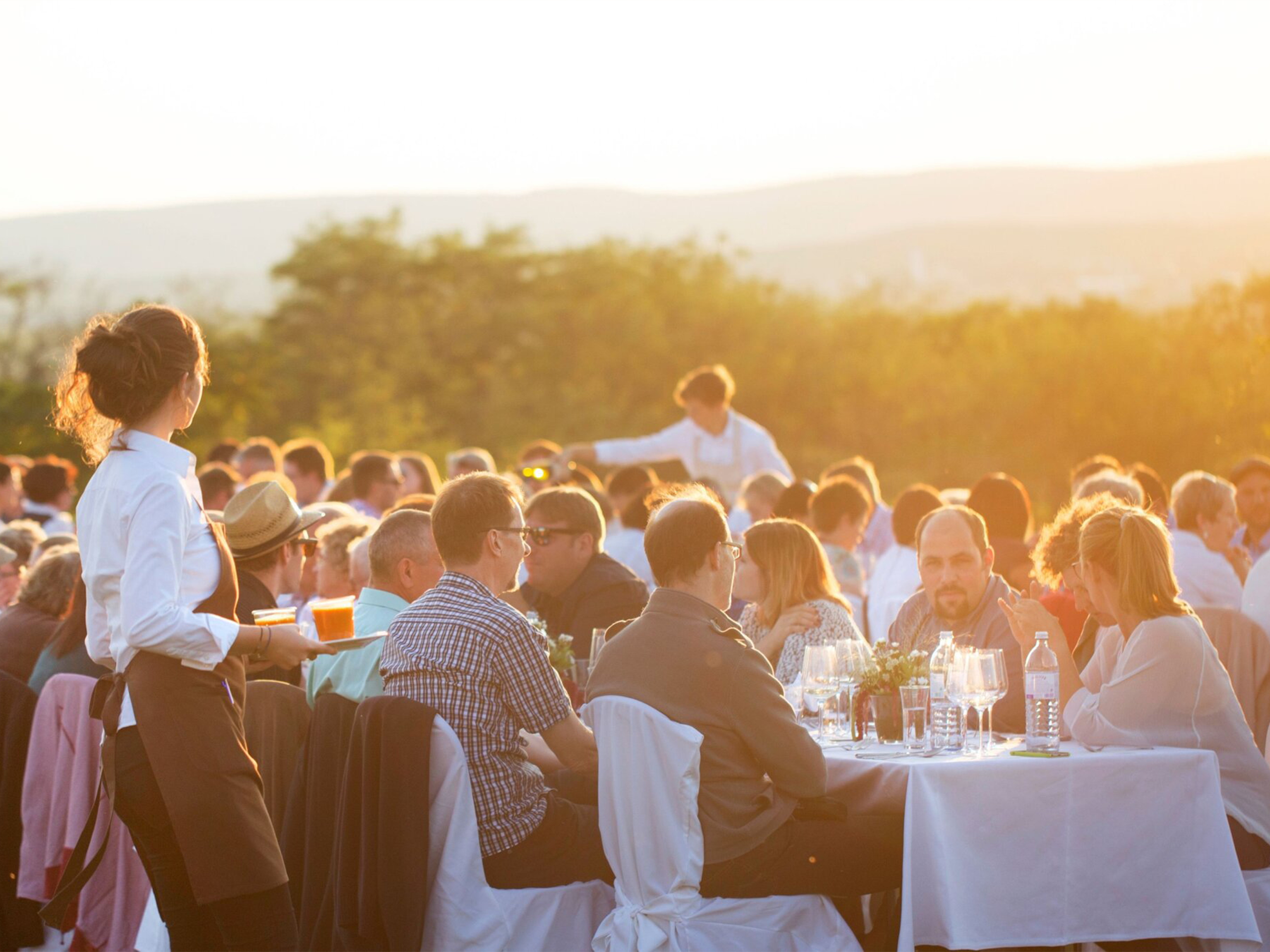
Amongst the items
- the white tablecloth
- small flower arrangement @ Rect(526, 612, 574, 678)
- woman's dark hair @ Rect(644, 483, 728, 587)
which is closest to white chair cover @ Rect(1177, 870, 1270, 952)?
the white tablecloth

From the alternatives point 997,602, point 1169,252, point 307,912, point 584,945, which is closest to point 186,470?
point 307,912

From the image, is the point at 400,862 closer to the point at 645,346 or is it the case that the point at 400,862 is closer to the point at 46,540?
the point at 46,540

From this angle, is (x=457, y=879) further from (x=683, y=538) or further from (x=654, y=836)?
(x=683, y=538)

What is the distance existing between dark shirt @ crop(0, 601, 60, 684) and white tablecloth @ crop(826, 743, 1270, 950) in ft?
10.4

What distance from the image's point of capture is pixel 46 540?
625 cm

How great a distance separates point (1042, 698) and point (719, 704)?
90 cm

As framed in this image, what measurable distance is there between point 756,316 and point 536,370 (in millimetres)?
5678

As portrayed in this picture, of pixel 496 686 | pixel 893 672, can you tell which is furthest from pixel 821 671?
pixel 496 686

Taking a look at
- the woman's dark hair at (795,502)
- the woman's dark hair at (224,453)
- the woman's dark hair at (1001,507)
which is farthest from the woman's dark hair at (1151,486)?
the woman's dark hair at (224,453)

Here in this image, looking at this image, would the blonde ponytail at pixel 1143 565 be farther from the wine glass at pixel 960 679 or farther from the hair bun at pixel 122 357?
the hair bun at pixel 122 357

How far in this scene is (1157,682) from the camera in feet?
12.2

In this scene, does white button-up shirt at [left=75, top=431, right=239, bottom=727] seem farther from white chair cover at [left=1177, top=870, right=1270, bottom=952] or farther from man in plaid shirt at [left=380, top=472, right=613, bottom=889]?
white chair cover at [left=1177, top=870, right=1270, bottom=952]

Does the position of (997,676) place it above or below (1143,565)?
below

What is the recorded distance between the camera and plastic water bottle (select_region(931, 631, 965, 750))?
3.87 meters
